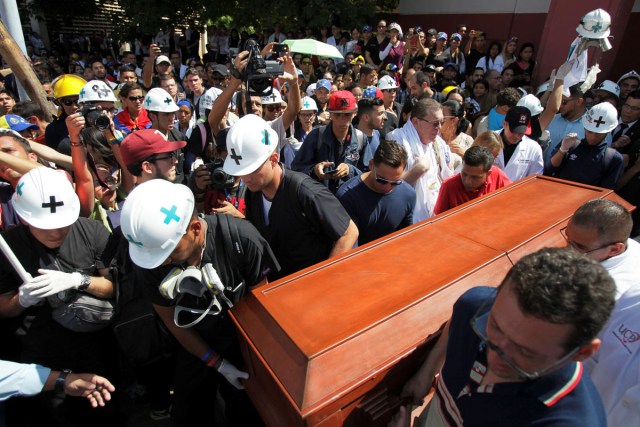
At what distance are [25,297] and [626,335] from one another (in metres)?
2.59

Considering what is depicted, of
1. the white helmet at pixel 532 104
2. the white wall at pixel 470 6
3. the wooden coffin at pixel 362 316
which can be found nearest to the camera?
the wooden coffin at pixel 362 316

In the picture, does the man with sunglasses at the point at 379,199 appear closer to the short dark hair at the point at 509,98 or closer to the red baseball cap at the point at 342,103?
the red baseball cap at the point at 342,103

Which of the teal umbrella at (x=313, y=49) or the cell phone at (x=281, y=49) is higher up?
the cell phone at (x=281, y=49)

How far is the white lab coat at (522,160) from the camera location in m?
3.46

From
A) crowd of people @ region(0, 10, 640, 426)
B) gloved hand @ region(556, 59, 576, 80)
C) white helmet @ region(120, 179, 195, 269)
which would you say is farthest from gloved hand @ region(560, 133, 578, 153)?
white helmet @ region(120, 179, 195, 269)

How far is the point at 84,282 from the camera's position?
5.71 ft

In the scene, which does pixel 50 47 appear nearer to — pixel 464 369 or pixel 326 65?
pixel 326 65

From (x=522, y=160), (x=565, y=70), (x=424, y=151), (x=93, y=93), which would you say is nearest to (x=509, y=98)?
(x=565, y=70)

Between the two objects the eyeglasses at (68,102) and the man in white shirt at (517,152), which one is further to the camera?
the eyeglasses at (68,102)

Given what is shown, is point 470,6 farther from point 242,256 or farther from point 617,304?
point 242,256

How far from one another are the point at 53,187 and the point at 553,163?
4.21 meters

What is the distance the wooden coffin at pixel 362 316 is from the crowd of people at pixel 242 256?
0.42 ft

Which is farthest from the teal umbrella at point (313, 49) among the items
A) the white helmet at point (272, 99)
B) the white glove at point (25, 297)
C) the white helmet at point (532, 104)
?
the white glove at point (25, 297)

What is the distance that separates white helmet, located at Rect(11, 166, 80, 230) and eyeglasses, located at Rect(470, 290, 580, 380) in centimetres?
179
